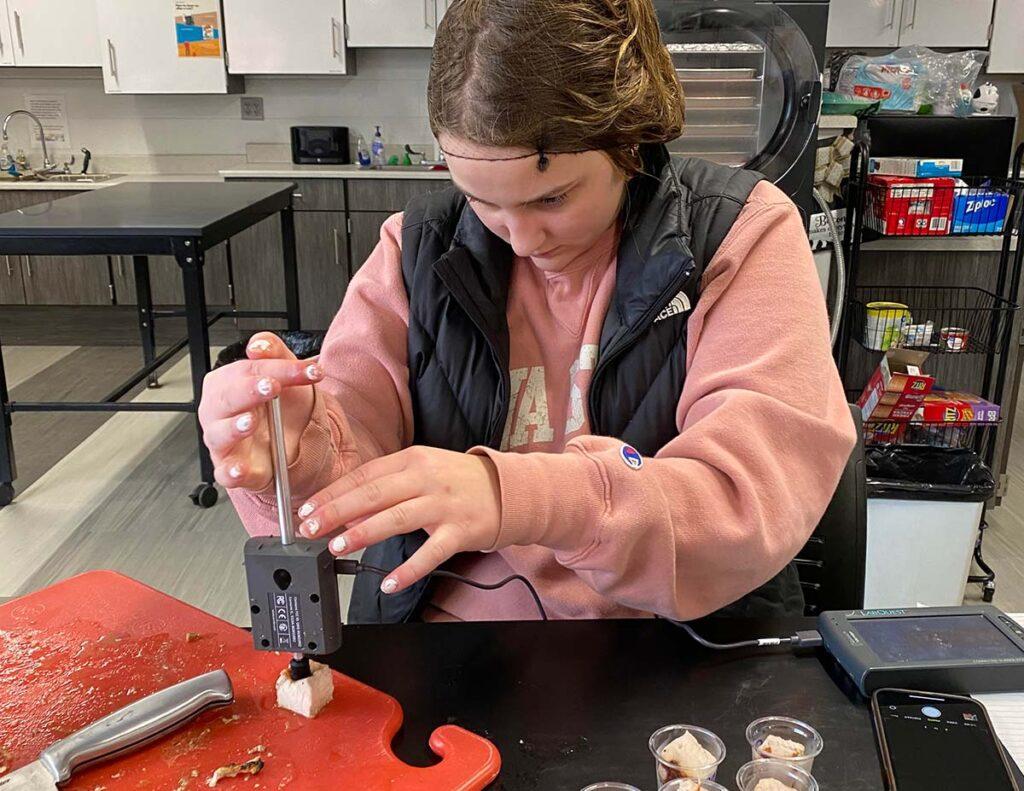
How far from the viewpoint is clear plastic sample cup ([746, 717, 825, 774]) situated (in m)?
0.67

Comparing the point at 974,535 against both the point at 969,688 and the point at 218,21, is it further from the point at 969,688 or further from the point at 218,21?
the point at 218,21

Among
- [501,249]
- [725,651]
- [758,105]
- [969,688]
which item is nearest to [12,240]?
[501,249]

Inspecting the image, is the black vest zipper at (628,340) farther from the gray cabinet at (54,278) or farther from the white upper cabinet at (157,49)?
the gray cabinet at (54,278)

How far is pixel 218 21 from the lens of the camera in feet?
14.1

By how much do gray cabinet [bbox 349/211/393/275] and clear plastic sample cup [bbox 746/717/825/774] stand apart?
379 cm

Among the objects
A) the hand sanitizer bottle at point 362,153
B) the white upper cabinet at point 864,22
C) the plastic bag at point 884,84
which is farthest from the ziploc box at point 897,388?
the hand sanitizer bottle at point 362,153

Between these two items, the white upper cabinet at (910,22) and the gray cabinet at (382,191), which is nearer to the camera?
the white upper cabinet at (910,22)

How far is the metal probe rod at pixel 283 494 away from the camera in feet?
2.34

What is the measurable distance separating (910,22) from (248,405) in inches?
161

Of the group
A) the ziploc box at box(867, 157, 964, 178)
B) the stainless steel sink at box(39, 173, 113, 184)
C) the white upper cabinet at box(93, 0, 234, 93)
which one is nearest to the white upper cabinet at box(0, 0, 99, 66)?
the white upper cabinet at box(93, 0, 234, 93)

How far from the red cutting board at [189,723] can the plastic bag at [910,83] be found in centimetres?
280

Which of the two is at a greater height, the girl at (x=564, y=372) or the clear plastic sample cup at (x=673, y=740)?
the girl at (x=564, y=372)

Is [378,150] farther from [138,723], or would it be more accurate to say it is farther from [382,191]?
[138,723]

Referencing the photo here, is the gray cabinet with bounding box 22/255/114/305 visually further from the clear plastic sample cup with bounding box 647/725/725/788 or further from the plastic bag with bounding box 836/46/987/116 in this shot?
the clear plastic sample cup with bounding box 647/725/725/788
